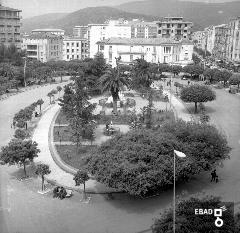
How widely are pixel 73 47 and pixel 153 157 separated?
Answer: 68435mm

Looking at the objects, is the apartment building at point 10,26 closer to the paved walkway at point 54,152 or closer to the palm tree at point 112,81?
the paved walkway at point 54,152

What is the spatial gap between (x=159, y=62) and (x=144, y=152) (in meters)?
51.2

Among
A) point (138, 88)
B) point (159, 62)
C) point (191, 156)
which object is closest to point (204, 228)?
point (191, 156)

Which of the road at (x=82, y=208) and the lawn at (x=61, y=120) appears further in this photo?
the lawn at (x=61, y=120)

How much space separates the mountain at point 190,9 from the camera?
101719 mm

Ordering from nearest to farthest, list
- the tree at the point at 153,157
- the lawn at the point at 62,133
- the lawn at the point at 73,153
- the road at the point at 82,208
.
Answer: the road at the point at 82,208, the tree at the point at 153,157, the lawn at the point at 73,153, the lawn at the point at 62,133

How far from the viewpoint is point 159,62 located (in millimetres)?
67688

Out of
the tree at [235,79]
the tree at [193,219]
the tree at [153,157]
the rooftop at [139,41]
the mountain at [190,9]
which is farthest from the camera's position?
the mountain at [190,9]

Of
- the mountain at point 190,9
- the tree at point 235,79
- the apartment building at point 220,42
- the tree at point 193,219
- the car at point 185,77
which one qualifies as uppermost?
the mountain at point 190,9

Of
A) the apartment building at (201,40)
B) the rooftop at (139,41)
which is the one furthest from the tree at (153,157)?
the apartment building at (201,40)

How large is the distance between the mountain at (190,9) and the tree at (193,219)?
2841 inches

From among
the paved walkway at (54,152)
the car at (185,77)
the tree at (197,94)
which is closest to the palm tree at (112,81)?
the paved walkway at (54,152)

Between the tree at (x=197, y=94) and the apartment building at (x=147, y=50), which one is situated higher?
the apartment building at (x=147, y=50)

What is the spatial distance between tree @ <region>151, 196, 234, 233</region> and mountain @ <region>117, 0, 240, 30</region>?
72.2m
